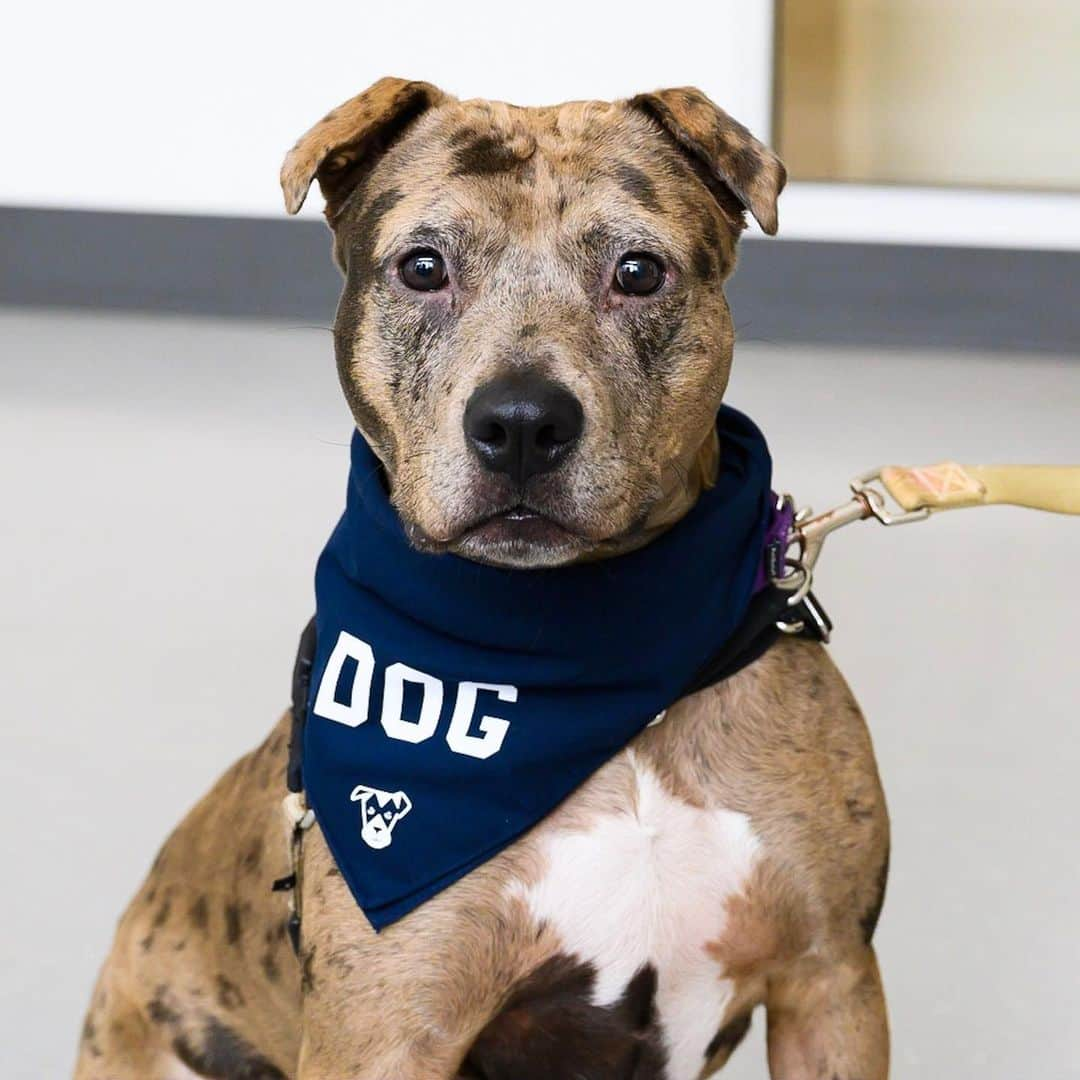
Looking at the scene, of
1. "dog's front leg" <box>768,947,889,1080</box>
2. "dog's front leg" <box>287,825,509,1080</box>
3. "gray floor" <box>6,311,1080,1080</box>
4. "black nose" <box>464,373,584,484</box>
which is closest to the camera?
"black nose" <box>464,373,584,484</box>

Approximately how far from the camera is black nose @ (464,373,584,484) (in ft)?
4.65

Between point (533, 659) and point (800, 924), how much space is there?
345 mm

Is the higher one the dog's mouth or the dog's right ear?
the dog's right ear

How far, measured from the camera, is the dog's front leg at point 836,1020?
5.41 ft

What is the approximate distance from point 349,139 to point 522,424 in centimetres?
38

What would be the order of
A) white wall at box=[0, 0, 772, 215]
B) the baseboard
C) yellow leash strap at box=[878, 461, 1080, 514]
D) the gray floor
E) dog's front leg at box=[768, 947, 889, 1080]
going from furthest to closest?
1. the baseboard
2. white wall at box=[0, 0, 772, 215]
3. the gray floor
4. yellow leash strap at box=[878, 461, 1080, 514]
5. dog's front leg at box=[768, 947, 889, 1080]

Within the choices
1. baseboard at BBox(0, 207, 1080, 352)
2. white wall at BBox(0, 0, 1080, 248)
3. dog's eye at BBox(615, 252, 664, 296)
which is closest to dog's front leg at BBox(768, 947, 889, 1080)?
dog's eye at BBox(615, 252, 664, 296)

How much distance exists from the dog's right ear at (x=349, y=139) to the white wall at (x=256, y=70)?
4.19 ft

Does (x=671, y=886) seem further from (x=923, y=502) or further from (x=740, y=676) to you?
(x=923, y=502)

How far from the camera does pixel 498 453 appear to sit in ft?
4.72

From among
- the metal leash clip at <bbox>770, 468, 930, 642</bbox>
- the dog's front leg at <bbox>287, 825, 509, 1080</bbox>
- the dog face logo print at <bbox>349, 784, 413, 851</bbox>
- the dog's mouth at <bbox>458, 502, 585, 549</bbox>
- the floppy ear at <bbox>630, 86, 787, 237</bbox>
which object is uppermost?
the floppy ear at <bbox>630, 86, 787, 237</bbox>

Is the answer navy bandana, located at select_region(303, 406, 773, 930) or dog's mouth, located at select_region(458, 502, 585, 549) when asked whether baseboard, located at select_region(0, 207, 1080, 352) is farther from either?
dog's mouth, located at select_region(458, 502, 585, 549)

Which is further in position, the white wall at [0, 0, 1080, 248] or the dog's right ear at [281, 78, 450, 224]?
the white wall at [0, 0, 1080, 248]

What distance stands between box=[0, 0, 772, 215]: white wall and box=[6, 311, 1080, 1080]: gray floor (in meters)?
0.59
